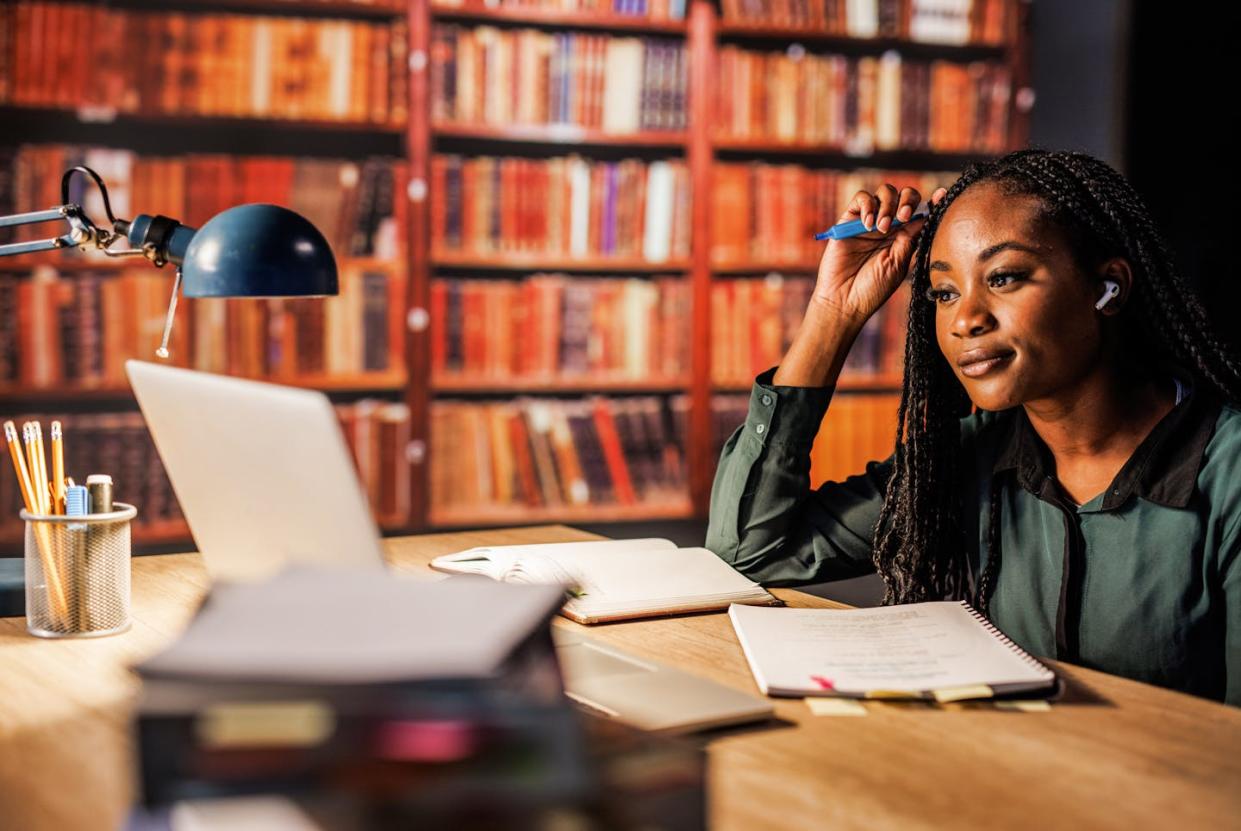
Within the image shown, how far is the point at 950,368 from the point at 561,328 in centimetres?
169

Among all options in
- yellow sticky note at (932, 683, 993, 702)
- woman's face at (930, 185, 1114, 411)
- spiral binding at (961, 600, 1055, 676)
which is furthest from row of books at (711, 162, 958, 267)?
yellow sticky note at (932, 683, 993, 702)

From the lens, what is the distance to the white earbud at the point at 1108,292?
1.30 metres

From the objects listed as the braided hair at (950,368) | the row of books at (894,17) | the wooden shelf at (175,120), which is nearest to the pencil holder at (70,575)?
the braided hair at (950,368)

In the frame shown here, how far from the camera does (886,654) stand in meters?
1.02

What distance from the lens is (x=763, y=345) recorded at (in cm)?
322

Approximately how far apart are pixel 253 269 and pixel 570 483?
6.45 ft

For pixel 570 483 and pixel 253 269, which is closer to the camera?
pixel 253 269

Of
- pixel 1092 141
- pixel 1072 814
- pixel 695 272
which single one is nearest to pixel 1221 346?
pixel 1072 814

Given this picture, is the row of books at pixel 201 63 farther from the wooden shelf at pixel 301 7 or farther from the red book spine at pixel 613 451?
the red book spine at pixel 613 451

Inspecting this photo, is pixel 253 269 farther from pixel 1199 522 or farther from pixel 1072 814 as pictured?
pixel 1199 522

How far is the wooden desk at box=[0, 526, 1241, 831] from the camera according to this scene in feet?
2.42

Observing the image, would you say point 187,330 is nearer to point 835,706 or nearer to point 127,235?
point 127,235

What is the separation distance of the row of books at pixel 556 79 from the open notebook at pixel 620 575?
177 cm

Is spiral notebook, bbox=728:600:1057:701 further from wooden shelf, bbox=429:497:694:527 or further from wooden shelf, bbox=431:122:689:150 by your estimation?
wooden shelf, bbox=431:122:689:150
